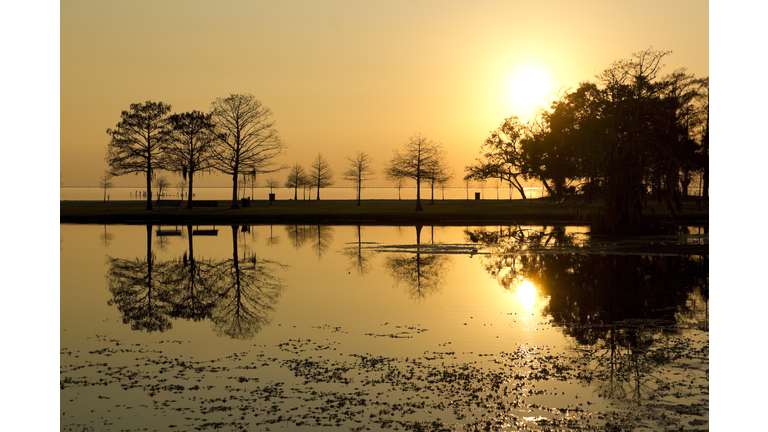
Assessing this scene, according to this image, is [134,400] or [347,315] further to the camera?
[347,315]

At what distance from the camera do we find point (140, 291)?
897 inches

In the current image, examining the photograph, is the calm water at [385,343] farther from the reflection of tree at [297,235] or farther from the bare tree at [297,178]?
the bare tree at [297,178]

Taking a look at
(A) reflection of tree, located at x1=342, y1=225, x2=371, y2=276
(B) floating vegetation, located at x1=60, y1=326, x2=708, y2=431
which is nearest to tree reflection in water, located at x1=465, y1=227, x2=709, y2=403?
(B) floating vegetation, located at x1=60, y1=326, x2=708, y2=431

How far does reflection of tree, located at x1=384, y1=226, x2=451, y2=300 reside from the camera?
22.8m

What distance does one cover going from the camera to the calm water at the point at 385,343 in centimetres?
1045

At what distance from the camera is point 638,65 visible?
4388 cm

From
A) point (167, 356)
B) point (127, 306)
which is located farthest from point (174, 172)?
point (167, 356)

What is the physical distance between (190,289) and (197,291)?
0.59 metres

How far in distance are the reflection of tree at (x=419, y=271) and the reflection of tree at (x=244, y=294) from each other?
442cm

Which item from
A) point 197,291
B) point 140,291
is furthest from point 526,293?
point 140,291
